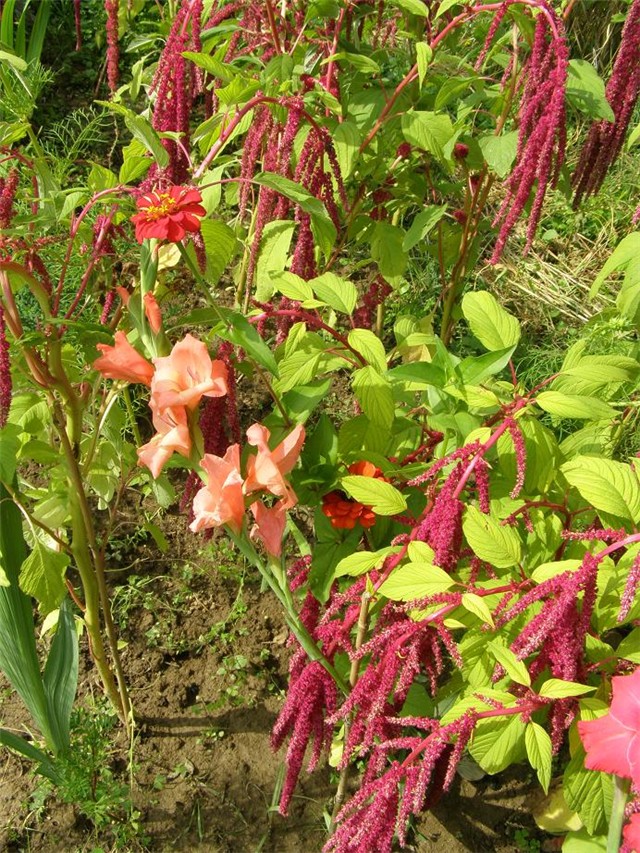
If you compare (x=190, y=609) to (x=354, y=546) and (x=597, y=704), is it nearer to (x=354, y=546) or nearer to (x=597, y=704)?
(x=354, y=546)

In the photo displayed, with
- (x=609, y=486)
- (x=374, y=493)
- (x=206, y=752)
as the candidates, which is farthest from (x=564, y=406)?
Answer: (x=206, y=752)

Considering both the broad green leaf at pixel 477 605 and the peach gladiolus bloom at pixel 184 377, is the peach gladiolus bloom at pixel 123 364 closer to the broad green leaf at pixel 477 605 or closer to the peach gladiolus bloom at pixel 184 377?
the peach gladiolus bloom at pixel 184 377

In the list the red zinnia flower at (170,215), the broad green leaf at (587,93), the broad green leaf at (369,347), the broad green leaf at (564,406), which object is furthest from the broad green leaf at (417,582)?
the broad green leaf at (587,93)

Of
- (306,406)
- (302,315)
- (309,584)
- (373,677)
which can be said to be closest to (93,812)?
(309,584)

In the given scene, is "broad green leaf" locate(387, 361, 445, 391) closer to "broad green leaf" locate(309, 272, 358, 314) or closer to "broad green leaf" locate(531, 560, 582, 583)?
"broad green leaf" locate(309, 272, 358, 314)

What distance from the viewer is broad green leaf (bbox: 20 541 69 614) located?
1.24 m

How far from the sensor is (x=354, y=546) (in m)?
1.28

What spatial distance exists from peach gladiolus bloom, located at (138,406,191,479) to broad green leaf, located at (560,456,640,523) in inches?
18.1

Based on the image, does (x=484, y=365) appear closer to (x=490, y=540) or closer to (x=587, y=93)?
(x=490, y=540)

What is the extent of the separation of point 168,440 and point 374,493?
0.92 ft

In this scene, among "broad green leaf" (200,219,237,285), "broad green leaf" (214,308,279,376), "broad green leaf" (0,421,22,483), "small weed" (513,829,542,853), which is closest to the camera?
"broad green leaf" (214,308,279,376)

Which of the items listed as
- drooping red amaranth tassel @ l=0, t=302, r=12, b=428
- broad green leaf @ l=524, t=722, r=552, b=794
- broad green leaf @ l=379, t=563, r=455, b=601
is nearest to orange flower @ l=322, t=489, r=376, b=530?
broad green leaf @ l=379, t=563, r=455, b=601

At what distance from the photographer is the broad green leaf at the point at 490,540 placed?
0.94 metres

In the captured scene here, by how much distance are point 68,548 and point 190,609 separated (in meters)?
0.55
